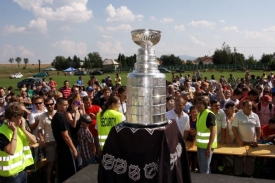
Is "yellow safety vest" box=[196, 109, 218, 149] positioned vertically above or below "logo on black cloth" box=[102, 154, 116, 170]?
below

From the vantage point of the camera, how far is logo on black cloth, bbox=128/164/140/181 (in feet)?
7.78

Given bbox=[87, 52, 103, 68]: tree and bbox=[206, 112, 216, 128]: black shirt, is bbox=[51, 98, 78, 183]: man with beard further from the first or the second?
bbox=[87, 52, 103, 68]: tree

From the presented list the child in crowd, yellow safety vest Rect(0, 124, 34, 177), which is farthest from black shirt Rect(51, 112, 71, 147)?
yellow safety vest Rect(0, 124, 34, 177)

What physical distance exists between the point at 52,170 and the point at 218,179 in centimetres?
374

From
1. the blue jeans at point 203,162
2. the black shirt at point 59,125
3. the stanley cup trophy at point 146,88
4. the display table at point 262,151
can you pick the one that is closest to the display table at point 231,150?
the display table at point 262,151

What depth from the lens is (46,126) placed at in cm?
524

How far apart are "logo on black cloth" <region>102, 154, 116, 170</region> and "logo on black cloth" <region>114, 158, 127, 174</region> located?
0.04 metres

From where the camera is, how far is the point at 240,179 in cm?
311

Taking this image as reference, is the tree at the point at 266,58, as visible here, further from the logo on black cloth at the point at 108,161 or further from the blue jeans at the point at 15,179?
the logo on black cloth at the point at 108,161

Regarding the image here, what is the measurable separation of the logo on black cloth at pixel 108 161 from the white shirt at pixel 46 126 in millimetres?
3062

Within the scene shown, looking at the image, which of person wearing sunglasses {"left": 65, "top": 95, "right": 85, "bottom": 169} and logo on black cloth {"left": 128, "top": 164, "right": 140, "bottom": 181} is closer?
logo on black cloth {"left": 128, "top": 164, "right": 140, "bottom": 181}

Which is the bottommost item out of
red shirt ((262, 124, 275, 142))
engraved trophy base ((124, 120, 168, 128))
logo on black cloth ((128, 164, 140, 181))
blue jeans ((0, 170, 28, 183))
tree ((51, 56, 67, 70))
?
blue jeans ((0, 170, 28, 183))

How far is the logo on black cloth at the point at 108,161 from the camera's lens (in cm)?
247

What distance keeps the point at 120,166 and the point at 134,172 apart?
0.14m
